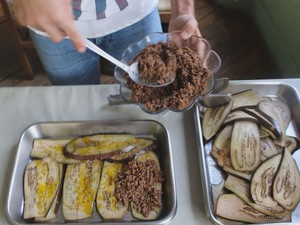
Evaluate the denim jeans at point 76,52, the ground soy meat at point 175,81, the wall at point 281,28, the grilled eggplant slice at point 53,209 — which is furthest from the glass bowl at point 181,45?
the wall at point 281,28

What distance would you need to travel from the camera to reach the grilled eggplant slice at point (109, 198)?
630 millimetres

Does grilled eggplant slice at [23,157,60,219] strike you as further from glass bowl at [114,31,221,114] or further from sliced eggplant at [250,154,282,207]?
sliced eggplant at [250,154,282,207]

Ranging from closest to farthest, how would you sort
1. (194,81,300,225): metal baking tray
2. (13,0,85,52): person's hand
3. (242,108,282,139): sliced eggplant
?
(13,0,85,52): person's hand
(194,81,300,225): metal baking tray
(242,108,282,139): sliced eggplant

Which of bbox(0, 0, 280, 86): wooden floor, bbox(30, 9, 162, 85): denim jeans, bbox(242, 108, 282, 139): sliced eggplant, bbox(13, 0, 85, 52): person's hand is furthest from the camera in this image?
bbox(0, 0, 280, 86): wooden floor

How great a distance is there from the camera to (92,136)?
0.74 metres

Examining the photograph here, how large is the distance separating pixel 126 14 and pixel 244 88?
1.07 feet

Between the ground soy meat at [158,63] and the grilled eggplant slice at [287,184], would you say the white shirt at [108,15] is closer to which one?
the ground soy meat at [158,63]

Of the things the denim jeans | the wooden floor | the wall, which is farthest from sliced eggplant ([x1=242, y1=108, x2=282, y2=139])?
the wooden floor

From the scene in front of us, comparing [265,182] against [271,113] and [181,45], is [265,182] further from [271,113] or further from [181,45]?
[181,45]

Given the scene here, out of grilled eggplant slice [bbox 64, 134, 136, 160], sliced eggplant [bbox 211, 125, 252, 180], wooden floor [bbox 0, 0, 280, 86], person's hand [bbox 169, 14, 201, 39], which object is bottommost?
wooden floor [bbox 0, 0, 280, 86]

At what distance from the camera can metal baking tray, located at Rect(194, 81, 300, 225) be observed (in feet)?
2.08

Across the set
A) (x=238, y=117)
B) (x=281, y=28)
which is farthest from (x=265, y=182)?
(x=281, y=28)

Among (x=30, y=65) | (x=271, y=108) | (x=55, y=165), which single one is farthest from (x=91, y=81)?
(x=30, y=65)

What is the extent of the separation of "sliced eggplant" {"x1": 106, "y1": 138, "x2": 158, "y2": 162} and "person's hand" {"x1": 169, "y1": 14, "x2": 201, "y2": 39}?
233 mm
